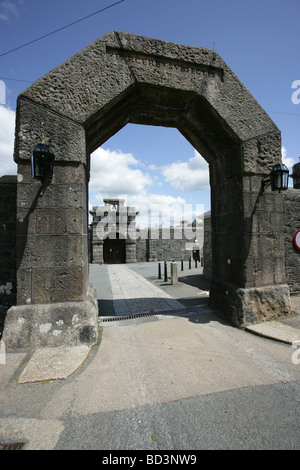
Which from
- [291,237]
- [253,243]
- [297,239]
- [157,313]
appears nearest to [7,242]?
[157,313]

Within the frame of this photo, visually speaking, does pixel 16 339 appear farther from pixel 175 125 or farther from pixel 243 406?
pixel 175 125

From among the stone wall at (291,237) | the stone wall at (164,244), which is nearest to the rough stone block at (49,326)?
the stone wall at (291,237)

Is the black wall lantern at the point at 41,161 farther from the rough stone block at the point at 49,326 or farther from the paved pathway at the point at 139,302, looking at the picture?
the paved pathway at the point at 139,302

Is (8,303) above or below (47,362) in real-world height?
above

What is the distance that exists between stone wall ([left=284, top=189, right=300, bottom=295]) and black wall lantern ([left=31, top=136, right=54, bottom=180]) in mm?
4269

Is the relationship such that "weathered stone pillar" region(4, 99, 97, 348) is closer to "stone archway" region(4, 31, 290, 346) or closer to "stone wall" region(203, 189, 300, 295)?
"stone archway" region(4, 31, 290, 346)

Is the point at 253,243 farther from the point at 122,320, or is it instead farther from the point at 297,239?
the point at 122,320

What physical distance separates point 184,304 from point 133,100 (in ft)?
13.3

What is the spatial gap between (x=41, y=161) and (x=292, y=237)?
4670 millimetres

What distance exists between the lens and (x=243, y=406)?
200 centimetres

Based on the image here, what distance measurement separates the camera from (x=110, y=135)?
14.6 feet

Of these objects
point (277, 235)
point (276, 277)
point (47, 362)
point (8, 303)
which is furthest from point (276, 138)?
point (8, 303)

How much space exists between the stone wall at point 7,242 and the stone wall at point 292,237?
15.7ft

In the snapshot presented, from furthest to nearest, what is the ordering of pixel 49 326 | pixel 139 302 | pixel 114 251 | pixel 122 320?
pixel 114 251
pixel 139 302
pixel 122 320
pixel 49 326
